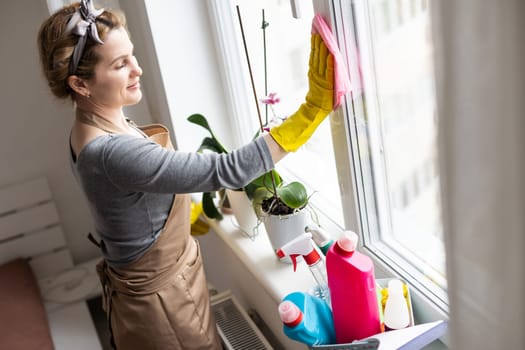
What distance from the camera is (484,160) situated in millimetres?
542

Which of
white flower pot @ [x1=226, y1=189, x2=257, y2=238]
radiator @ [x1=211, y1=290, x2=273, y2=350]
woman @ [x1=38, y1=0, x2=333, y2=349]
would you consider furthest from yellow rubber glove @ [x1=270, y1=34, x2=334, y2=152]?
radiator @ [x1=211, y1=290, x2=273, y2=350]

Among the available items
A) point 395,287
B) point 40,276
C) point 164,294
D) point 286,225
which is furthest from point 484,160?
point 40,276

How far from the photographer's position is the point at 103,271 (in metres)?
1.47

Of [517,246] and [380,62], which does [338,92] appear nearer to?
[380,62]

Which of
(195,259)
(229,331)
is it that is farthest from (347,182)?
(229,331)

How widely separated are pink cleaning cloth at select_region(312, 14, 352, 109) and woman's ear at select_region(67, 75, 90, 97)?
1.58 feet

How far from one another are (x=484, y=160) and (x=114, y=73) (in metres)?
0.83

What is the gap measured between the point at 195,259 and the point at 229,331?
0.95 ft

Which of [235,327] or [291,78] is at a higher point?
[291,78]

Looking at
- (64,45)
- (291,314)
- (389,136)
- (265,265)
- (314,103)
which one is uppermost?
(64,45)

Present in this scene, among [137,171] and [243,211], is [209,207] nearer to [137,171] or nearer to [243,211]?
[243,211]

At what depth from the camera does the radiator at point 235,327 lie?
152 centimetres

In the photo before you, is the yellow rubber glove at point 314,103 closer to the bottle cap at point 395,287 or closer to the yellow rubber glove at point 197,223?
the bottle cap at point 395,287

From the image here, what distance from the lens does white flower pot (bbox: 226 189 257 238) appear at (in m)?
1.57
